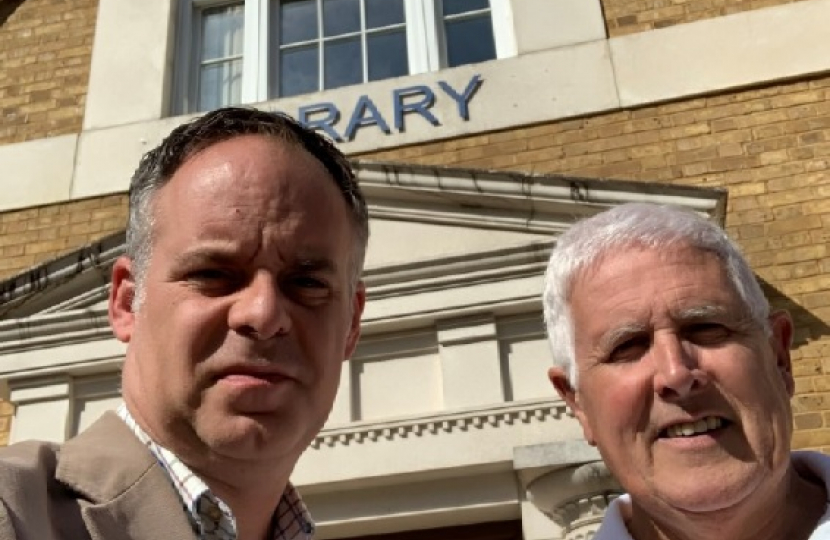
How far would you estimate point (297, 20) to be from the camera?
6.26 metres

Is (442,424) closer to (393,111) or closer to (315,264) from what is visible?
(393,111)

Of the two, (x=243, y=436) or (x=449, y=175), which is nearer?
(x=243, y=436)

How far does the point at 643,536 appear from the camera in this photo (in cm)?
184

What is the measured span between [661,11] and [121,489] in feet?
16.1

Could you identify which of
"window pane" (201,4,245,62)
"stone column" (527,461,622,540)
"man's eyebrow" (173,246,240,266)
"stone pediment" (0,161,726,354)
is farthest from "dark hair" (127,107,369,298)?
"window pane" (201,4,245,62)

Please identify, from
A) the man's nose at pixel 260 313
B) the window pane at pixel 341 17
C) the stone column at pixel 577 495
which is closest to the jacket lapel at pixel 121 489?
the man's nose at pixel 260 313

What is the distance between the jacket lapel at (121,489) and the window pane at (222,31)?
17.2 ft

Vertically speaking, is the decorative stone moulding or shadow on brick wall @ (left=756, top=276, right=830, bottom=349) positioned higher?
shadow on brick wall @ (left=756, top=276, right=830, bottom=349)

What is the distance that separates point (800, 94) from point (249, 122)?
13.5ft

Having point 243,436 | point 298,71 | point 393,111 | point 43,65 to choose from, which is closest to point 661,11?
point 393,111

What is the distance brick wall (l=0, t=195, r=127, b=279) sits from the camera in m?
5.41

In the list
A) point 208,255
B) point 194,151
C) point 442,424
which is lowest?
point 208,255

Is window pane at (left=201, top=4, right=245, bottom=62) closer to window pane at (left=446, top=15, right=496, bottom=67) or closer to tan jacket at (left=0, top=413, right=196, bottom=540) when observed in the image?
window pane at (left=446, top=15, right=496, bottom=67)

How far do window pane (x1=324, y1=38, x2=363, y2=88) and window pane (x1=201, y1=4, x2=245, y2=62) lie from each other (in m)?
0.73
